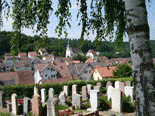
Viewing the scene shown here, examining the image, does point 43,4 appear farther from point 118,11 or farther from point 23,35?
point 118,11

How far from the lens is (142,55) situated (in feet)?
6.59

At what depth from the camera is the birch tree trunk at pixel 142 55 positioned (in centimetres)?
200

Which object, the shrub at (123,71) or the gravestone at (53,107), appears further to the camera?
the shrub at (123,71)

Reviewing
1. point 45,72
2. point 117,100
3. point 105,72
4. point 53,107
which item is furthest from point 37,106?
point 45,72

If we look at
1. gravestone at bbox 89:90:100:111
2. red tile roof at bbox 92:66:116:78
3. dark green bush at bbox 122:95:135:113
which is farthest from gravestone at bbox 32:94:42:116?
red tile roof at bbox 92:66:116:78

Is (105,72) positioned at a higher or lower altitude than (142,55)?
lower

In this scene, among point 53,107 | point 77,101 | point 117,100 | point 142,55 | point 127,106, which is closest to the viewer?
point 142,55

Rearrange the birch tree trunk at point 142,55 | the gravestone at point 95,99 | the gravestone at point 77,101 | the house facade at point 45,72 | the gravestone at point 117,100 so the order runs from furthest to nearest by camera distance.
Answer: the house facade at point 45,72 → the gravestone at point 77,101 → the gravestone at point 95,99 → the gravestone at point 117,100 → the birch tree trunk at point 142,55

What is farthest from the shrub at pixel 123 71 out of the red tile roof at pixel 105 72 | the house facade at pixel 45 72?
the house facade at pixel 45 72

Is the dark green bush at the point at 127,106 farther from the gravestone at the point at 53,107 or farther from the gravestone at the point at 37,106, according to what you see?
the gravestone at the point at 37,106

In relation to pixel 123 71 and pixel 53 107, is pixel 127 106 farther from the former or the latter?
pixel 123 71

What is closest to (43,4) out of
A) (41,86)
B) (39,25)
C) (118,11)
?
(39,25)

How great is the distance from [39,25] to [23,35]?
49 cm

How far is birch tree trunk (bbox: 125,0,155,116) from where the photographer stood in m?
2.00
